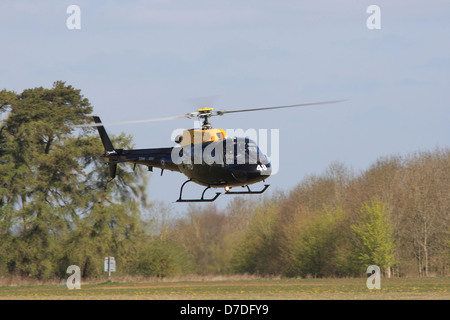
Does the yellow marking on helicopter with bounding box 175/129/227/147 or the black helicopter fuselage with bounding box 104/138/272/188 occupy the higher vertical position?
the yellow marking on helicopter with bounding box 175/129/227/147

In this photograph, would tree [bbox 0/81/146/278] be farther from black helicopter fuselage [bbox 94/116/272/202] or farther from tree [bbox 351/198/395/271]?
black helicopter fuselage [bbox 94/116/272/202]

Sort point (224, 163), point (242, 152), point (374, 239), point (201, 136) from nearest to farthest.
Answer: point (242, 152) → point (224, 163) → point (201, 136) → point (374, 239)

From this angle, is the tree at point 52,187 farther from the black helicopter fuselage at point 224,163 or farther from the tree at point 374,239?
the black helicopter fuselage at point 224,163

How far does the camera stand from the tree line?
155ft

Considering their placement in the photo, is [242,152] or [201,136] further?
[201,136]

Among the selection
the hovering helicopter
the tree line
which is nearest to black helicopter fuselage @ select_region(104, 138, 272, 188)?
the hovering helicopter

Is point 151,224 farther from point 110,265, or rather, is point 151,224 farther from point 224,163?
point 224,163

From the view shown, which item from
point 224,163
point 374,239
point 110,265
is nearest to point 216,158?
point 224,163

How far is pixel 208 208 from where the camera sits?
155 ft

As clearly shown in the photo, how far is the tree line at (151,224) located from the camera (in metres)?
47.3

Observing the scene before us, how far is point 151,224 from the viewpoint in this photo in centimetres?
5112

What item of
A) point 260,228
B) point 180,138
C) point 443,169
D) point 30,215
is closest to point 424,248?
point 443,169

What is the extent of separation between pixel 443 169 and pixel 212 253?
69.2 feet

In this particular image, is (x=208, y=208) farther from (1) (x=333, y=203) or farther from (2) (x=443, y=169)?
(2) (x=443, y=169)
